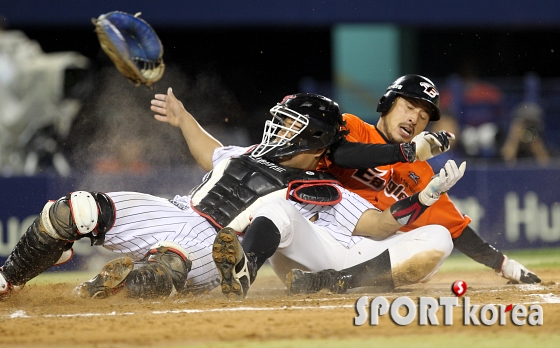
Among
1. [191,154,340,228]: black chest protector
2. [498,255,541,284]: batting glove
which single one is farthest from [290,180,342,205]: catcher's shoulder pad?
[498,255,541,284]: batting glove

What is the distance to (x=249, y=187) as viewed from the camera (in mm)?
4785

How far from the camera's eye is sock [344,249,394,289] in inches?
185

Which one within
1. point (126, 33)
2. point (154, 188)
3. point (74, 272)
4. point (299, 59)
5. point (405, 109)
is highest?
point (299, 59)

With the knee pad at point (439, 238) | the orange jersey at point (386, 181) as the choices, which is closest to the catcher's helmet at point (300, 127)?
the orange jersey at point (386, 181)

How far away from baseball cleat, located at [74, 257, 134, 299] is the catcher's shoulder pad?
1.12 meters

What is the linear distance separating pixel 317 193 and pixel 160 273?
3.51 ft

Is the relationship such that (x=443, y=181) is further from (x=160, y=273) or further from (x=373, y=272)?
(x=160, y=273)

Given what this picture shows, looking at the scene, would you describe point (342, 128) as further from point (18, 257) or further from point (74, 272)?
point (74, 272)

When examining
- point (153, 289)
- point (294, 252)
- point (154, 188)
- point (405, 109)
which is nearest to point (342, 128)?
point (405, 109)

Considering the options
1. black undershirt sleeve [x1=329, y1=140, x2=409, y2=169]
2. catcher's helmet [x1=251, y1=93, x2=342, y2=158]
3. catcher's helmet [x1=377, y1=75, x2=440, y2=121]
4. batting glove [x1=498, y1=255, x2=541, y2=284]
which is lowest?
batting glove [x1=498, y1=255, x2=541, y2=284]

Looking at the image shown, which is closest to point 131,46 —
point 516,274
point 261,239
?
point 261,239

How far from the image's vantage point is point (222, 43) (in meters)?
12.9

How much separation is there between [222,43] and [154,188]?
530 centimetres

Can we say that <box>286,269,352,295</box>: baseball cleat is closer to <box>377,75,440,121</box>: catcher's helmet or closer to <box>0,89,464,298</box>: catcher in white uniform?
<box>0,89,464,298</box>: catcher in white uniform
